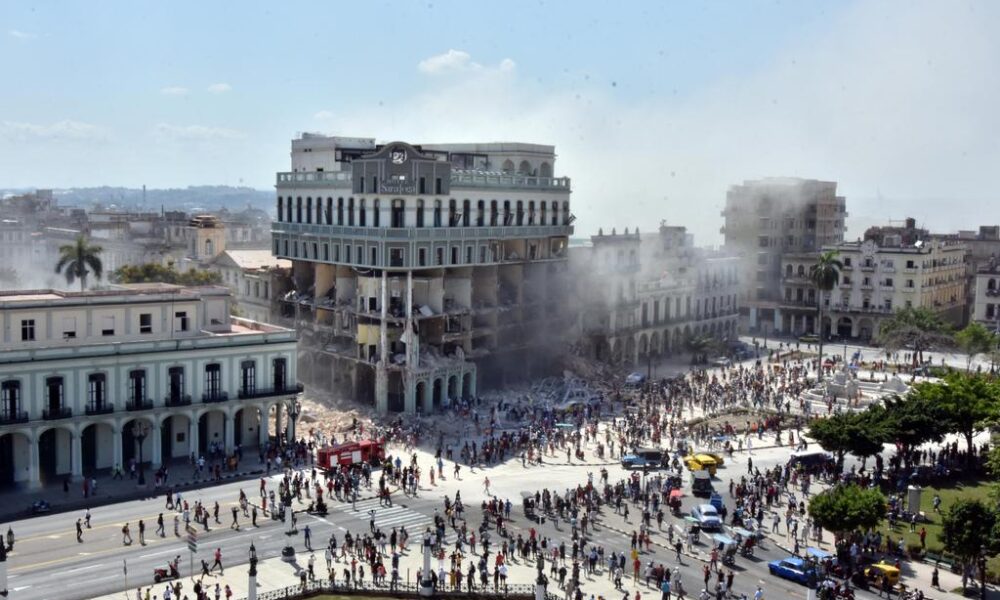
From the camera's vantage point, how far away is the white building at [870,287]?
119 meters

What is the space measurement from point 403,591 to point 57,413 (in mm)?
24240

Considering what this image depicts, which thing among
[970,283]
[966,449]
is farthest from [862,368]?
[970,283]

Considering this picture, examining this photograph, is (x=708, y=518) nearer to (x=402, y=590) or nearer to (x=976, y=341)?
(x=402, y=590)

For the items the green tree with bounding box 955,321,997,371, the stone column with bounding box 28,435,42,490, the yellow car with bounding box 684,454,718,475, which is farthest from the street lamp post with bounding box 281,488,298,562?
the green tree with bounding box 955,321,997,371

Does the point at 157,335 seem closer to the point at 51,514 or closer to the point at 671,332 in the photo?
the point at 51,514

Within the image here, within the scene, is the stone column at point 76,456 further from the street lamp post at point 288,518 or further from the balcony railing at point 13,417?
the street lamp post at point 288,518

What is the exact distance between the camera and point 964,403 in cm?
6250

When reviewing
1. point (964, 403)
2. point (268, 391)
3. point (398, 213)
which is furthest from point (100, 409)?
point (964, 403)

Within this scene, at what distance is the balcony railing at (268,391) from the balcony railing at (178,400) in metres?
3.36

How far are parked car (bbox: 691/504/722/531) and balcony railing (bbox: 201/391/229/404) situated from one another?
1108 inches

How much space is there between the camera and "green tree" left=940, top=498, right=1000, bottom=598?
4269 cm

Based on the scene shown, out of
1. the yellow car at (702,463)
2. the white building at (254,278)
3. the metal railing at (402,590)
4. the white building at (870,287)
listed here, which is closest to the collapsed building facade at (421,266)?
the white building at (254,278)

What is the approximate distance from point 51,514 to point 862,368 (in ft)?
243

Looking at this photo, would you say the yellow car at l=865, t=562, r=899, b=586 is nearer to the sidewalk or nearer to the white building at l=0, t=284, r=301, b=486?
the sidewalk
